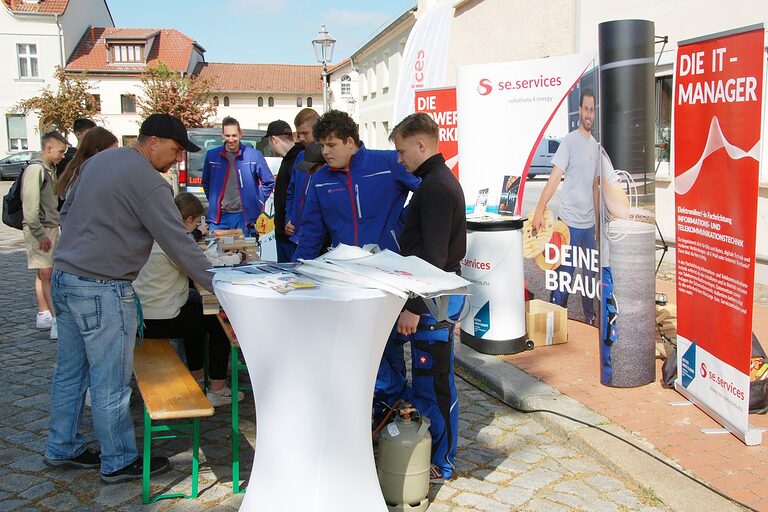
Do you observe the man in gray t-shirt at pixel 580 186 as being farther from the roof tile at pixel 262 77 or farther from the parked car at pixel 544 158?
the roof tile at pixel 262 77

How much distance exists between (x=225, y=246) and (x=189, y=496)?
2.20m

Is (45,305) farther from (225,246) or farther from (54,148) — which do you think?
(225,246)

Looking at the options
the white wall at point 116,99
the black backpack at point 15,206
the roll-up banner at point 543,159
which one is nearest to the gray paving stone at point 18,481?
the black backpack at point 15,206

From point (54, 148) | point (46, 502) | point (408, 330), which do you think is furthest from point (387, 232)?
point (54, 148)

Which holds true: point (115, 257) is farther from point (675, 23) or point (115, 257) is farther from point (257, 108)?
point (257, 108)

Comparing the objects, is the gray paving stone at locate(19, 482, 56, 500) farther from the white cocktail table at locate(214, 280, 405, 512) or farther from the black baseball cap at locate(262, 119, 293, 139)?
the black baseball cap at locate(262, 119, 293, 139)

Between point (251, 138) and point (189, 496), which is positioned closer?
point (189, 496)

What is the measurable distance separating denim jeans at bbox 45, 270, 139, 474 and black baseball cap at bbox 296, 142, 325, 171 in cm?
235

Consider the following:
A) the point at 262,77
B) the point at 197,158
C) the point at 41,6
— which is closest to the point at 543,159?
the point at 197,158

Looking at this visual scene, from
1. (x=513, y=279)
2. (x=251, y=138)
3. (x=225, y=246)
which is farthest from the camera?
(x=251, y=138)

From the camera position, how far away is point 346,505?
301 cm

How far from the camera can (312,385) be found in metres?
2.88

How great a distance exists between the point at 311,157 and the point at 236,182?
89.5 inches

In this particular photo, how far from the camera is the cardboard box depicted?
6.43m
